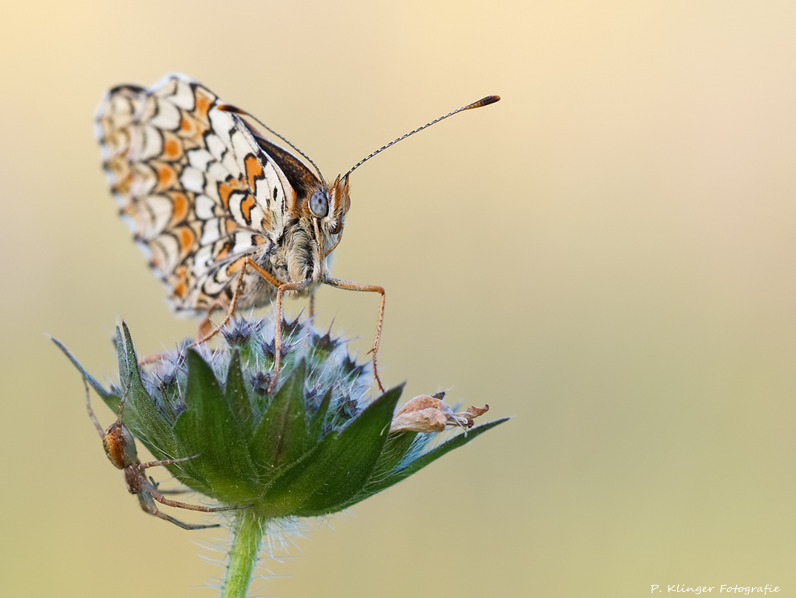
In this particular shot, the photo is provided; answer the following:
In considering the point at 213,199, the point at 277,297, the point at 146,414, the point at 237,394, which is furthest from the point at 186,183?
the point at 237,394

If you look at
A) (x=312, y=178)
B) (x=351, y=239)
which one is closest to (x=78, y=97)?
(x=351, y=239)

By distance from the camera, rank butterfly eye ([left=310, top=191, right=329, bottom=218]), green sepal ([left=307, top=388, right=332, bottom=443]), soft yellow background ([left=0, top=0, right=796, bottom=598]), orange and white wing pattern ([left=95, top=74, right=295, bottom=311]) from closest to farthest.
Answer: green sepal ([left=307, top=388, right=332, bottom=443]) < butterfly eye ([left=310, top=191, right=329, bottom=218]) < orange and white wing pattern ([left=95, top=74, right=295, bottom=311]) < soft yellow background ([left=0, top=0, right=796, bottom=598])

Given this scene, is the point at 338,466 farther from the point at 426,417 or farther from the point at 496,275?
the point at 496,275

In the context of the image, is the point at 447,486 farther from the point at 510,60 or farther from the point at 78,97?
the point at 78,97

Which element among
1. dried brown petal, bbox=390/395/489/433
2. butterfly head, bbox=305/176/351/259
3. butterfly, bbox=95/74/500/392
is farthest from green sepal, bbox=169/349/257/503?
butterfly head, bbox=305/176/351/259

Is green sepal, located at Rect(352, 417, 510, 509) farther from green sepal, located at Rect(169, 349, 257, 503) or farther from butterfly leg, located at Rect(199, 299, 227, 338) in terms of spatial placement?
butterfly leg, located at Rect(199, 299, 227, 338)

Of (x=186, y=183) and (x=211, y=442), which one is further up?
(x=186, y=183)

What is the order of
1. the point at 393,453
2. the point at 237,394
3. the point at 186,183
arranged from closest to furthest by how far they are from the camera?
1. the point at 237,394
2. the point at 393,453
3. the point at 186,183

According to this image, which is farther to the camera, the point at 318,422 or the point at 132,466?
the point at 132,466
